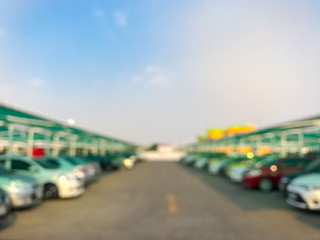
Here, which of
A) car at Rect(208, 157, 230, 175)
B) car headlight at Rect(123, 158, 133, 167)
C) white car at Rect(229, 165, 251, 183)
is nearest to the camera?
white car at Rect(229, 165, 251, 183)

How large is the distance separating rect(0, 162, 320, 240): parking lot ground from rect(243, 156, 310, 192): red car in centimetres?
185

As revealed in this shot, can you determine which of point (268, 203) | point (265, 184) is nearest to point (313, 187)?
point (268, 203)

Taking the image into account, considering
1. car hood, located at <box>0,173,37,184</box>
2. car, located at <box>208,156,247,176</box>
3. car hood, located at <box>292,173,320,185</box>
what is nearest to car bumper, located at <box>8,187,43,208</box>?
car hood, located at <box>0,173,37,184</box>

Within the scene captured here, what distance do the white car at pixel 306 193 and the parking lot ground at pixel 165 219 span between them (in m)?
0.30

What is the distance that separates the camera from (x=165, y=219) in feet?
23.5

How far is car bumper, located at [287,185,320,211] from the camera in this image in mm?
7434

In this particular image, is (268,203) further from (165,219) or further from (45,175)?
(45,175)

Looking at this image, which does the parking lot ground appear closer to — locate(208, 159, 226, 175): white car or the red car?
the red car

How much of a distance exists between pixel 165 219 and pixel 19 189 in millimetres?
3768

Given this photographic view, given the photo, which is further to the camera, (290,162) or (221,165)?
(221,165)

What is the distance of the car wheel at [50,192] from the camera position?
9859 mm

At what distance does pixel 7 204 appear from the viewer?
6.12 metres

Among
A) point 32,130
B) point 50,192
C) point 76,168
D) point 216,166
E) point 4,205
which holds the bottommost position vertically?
point 50,192

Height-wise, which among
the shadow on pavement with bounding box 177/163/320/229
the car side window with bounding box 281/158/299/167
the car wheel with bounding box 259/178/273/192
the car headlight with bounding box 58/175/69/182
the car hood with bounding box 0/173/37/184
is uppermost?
the car side window with bounding box 281/158/299/167
